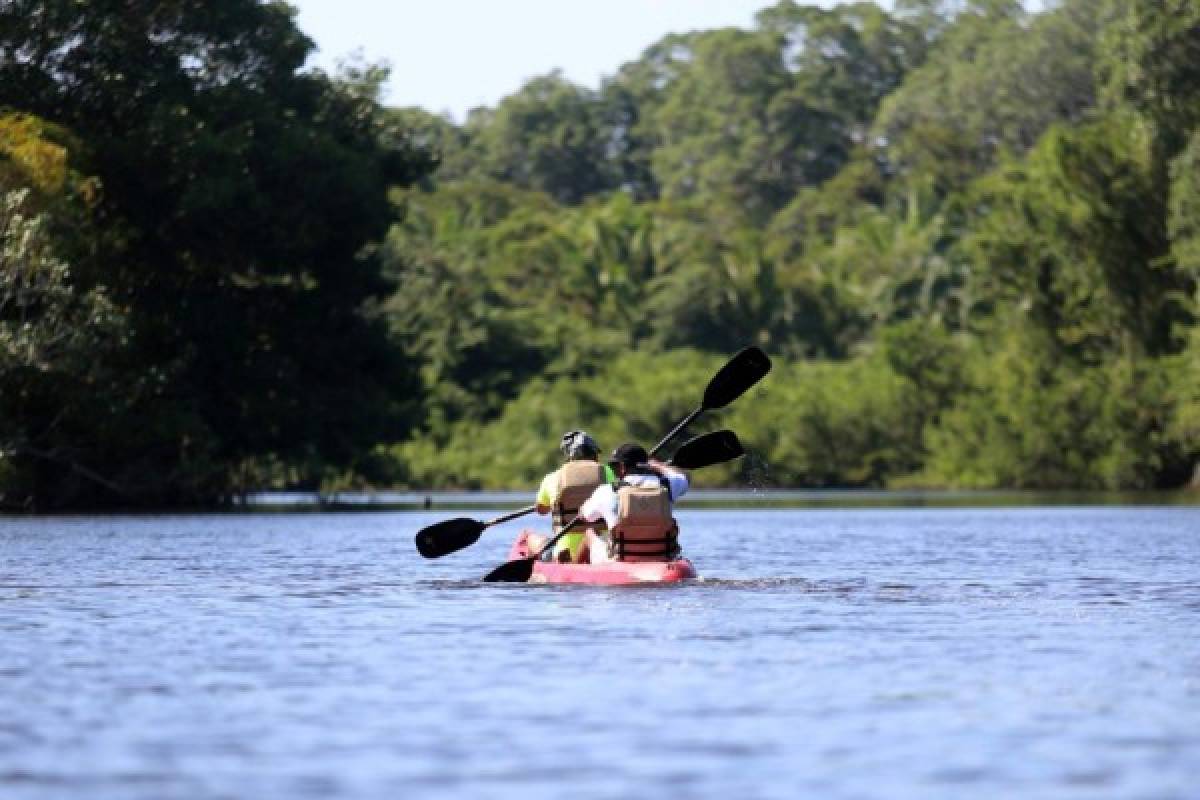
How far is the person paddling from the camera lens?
25688 mm

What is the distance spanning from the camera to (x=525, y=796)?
12570 millimetres

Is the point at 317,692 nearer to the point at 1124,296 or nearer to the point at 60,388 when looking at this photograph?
the point at 60,388

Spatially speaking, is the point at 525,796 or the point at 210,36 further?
the point at 210,36

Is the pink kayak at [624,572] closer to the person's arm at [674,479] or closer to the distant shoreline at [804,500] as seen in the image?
the person's arm at [674,479]

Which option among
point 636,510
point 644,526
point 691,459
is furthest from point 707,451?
point 636,510

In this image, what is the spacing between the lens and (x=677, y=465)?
28.5 meters

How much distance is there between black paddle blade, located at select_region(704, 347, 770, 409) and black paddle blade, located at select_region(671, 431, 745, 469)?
141 cm

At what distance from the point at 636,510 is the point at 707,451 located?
335 cm

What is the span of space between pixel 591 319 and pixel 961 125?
3248 cm

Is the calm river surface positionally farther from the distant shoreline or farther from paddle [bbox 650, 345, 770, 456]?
the distant shoreline

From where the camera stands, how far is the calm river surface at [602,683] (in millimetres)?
13234

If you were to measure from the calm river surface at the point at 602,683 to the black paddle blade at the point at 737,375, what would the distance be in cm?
218

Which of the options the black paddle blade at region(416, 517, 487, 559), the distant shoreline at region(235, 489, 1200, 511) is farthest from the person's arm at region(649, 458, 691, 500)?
the distant shoreline at region(235, 489, 1200, 511)

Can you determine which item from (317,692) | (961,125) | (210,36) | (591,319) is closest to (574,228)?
(591,319)
